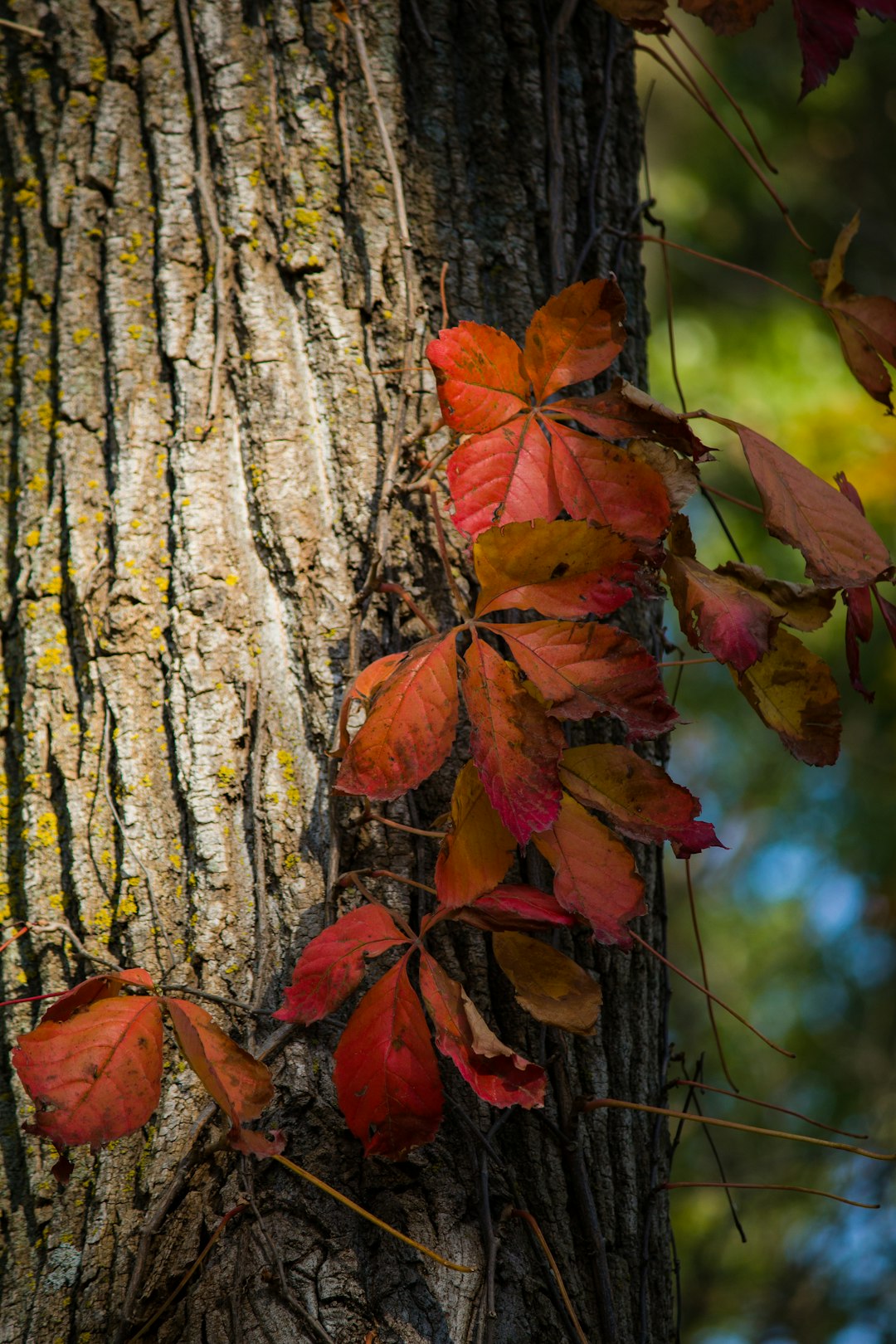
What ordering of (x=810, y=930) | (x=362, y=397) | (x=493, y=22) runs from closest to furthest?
(x=362, y=397), (x=493, y=22), (x=810, y=930)

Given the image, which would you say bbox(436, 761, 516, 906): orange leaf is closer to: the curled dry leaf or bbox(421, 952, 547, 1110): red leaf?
bbox(421, 952, 547, 1110): red leaf

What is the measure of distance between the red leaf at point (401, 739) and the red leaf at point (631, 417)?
267 millimetres

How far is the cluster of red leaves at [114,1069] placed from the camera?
66 centimetres

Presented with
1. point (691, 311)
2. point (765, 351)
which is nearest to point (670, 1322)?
point (765, 351)

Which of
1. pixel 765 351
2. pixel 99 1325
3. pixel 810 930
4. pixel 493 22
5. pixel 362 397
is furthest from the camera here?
pixel 810 930

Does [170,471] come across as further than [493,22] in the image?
No

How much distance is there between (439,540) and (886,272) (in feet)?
16.0

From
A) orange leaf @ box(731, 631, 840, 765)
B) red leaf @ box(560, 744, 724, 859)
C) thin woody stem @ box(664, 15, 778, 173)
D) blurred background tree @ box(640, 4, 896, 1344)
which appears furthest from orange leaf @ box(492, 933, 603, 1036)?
blurred background tree @ box(640, 4, 896, 1344)

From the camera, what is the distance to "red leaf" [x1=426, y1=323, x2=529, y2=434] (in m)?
0.75

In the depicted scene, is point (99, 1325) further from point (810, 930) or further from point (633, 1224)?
point (810, 930)

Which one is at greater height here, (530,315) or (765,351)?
(765,351)

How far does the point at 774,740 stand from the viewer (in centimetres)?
494

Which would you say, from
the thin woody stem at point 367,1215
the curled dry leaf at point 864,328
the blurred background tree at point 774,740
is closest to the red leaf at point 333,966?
the thin woody stem at point 367,1215

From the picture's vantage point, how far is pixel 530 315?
100cm
